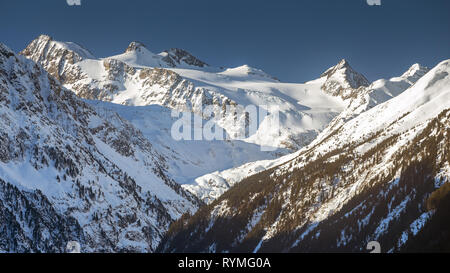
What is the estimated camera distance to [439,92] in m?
194

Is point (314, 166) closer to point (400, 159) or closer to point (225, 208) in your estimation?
point (225, 208)

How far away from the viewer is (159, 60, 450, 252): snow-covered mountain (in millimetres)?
106875

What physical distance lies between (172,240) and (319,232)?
275ft

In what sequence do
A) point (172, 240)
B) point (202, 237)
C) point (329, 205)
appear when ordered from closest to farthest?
point (329, 205)
point (202, 237)
point (172, 240)

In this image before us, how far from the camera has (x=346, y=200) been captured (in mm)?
130750

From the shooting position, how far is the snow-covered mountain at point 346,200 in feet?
351

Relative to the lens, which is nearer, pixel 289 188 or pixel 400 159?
pixel 400 159

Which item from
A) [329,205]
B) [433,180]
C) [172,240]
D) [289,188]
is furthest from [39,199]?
[433,180]
